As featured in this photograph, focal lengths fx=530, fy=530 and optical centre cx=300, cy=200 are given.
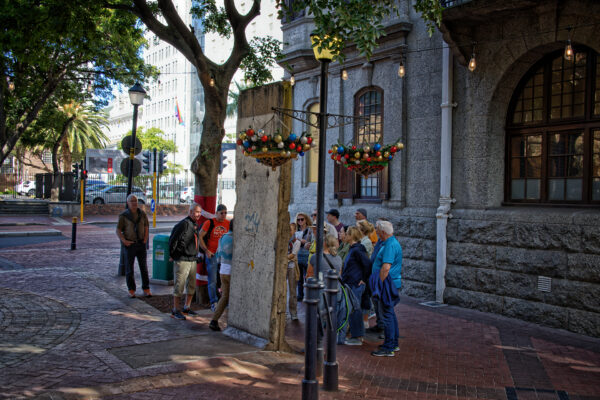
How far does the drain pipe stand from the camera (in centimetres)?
1066

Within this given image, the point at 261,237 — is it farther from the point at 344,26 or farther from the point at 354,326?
the point at 344,26

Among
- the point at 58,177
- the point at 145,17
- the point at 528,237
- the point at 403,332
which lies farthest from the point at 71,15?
the point at 58,177

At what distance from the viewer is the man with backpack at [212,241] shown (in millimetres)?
9406

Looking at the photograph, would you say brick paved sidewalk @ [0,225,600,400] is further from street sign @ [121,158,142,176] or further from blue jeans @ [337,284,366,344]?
street sign @ [121,158,142,176]

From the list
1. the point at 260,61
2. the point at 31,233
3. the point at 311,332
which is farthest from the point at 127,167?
the point at 31,233

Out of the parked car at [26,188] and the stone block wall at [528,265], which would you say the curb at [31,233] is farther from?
the parked car at [26,188]

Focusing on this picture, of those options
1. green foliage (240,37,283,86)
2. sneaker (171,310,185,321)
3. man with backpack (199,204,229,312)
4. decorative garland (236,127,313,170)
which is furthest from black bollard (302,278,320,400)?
green foliage (240,37,283,86)

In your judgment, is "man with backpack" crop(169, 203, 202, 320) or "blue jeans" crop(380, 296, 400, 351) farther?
"man with backpack" crop(169, 203, 202, 320)

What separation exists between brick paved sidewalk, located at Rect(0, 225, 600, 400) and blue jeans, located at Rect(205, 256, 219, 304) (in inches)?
24.5

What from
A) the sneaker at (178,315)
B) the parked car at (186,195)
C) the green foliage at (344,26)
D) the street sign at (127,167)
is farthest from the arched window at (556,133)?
the parked car at (186,195)

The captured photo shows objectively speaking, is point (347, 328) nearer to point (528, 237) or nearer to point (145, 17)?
point (528, 237)

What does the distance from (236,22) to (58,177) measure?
30.6m

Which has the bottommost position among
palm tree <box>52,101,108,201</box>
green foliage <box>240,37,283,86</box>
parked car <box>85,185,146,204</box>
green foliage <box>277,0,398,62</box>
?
parked car <box>85,185,146,204</box>

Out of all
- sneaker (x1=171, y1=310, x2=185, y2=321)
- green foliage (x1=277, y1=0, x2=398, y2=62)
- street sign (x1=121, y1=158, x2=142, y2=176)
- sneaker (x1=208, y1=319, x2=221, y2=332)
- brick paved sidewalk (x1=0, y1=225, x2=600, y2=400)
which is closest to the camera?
brick paved sidewalk (x1=0, y1=225, x2=600, y2=400)
